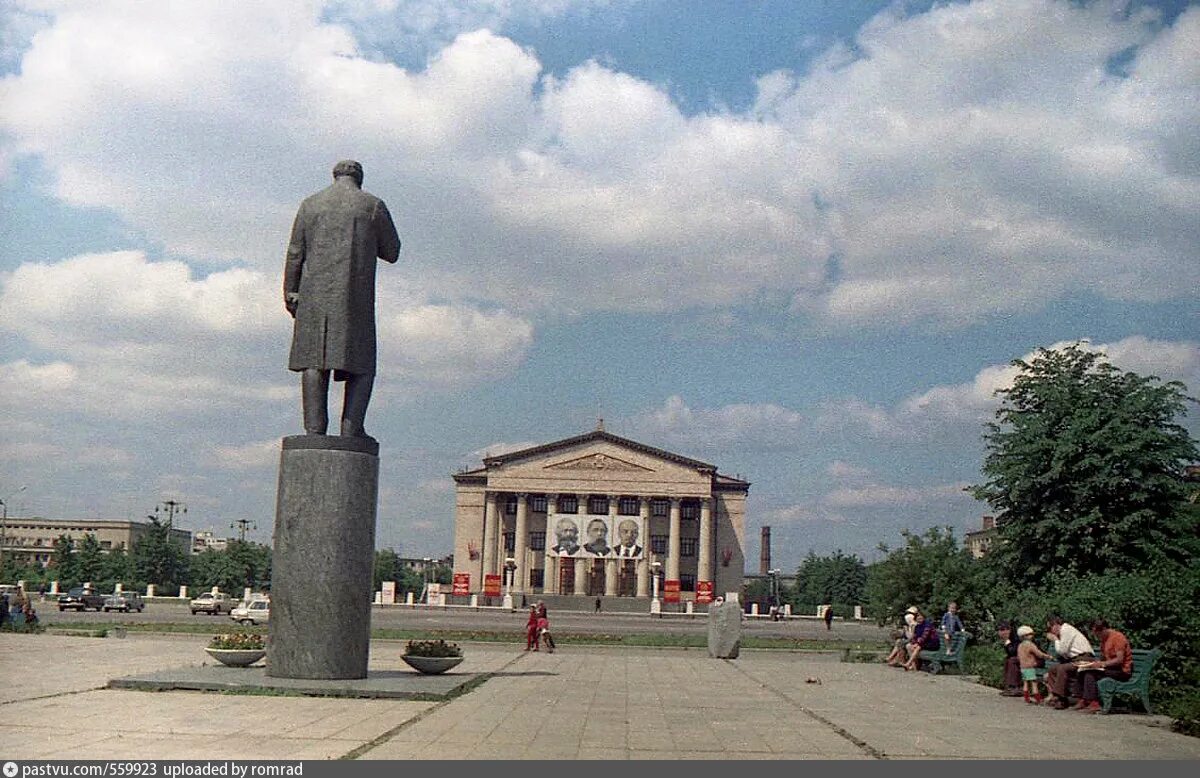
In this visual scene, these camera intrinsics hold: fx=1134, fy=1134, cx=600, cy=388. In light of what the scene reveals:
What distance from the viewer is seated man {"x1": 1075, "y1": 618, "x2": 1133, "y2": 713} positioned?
1306 cm

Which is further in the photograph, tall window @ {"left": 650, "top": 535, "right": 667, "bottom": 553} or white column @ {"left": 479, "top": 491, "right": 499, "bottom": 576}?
tall window @ {"left": 650, "top": 535, "right": 667, "bottom": 553}

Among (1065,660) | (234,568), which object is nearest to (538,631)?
(1065,660)

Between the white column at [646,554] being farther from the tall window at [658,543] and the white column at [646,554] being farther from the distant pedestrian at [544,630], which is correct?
the distant pedestrian at [544,630]

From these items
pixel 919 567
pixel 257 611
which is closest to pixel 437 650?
pixel 919 567

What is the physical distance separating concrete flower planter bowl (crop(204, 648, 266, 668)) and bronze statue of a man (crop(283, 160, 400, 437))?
313 centimetres

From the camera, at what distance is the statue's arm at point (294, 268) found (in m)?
14.2

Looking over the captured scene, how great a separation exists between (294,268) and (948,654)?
44.5 ft

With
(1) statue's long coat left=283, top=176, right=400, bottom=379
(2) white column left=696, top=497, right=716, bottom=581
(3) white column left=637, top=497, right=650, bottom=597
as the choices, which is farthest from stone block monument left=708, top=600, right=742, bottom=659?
(2) white column left=696, top=497, right=716, bottom=581

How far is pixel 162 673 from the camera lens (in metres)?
13.2

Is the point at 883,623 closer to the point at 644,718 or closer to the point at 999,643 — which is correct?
the point at 999,643

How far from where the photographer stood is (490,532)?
99375 mm

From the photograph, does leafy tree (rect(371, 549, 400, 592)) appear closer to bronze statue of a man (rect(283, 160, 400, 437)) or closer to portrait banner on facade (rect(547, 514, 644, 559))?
portrait banner on facade (rect(547, 514, 644, 559))

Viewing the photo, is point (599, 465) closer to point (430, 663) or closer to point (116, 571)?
point (116, 571)

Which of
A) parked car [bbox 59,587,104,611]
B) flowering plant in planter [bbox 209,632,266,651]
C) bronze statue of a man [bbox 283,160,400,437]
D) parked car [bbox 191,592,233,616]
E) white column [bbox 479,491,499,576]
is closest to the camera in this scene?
bronze statue of a man [bbox 283,160,400,437]
